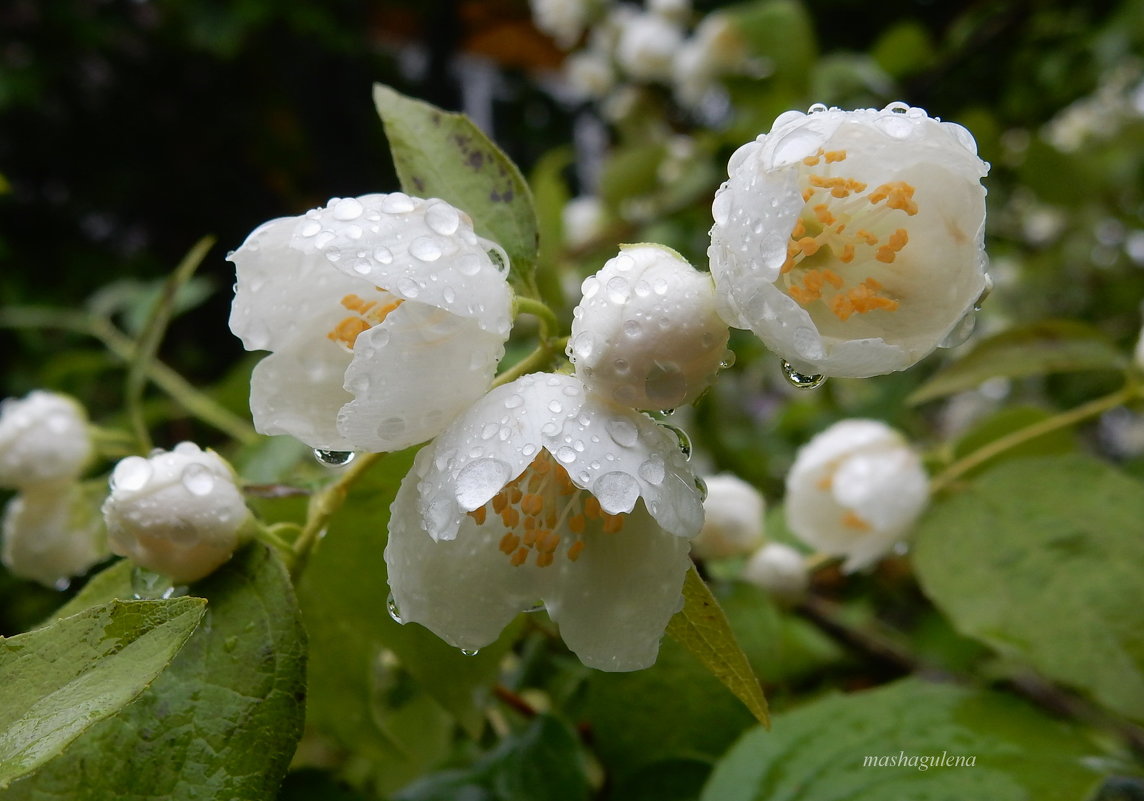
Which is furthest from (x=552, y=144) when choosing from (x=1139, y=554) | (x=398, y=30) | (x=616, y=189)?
(x=1139, y=554)

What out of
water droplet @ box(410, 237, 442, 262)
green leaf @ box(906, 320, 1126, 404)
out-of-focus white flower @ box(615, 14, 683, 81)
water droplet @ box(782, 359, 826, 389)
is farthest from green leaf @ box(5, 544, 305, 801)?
out-of-focus white flower @ box(615, 14, 683, 81)

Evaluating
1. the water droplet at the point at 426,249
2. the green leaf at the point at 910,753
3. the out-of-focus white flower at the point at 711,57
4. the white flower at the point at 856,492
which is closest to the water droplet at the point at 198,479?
the water droplet at the point at 426,249

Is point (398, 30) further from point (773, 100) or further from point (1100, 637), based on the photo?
point (1100, 637)

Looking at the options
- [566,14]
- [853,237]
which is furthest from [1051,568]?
[566,14]

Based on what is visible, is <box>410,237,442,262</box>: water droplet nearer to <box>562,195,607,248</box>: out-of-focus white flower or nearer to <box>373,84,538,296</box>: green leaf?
<box>373,84,538,296</box>: green leaf

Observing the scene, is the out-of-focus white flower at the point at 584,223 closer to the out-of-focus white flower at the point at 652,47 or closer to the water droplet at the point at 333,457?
the out-of-focus white flower at the point at 652,47

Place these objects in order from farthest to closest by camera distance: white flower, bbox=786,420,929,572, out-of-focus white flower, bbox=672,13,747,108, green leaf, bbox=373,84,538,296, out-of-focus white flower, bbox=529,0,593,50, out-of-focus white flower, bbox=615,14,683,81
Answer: out-of-focus white flower, bbox=529,0,593,50 → out-of-focus white flower, bbox=615,14,683,81 → out-of-focus white flower, bbox=672,13,747,108 → white flower, bbox=786,420,929,572 → green leaf, bbox=373,84,538,296
